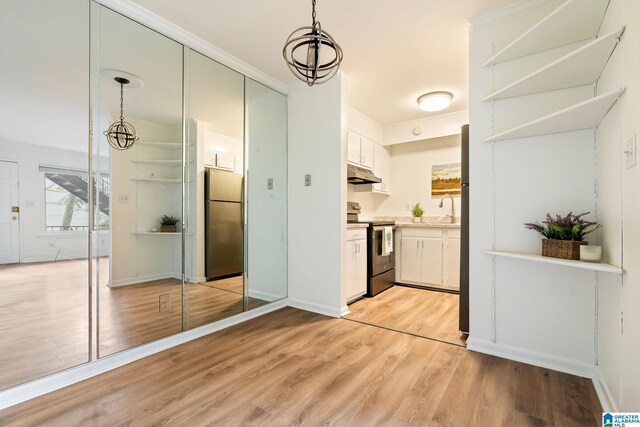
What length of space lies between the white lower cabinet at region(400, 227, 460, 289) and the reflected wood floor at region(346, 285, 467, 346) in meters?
0.19

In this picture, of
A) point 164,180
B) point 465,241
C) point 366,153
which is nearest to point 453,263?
point 465,241

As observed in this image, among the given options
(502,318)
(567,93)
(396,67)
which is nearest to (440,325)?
(502,318)

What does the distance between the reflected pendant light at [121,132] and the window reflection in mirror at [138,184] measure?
2cm

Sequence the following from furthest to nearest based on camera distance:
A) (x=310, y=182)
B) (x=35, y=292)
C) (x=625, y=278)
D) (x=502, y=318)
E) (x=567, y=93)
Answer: (x=310, y=182), (x=502, y=318), (x=567, y=93), (x=35, y=292), (x=625, y=278)

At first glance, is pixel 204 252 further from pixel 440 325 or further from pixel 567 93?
pixel 567 93

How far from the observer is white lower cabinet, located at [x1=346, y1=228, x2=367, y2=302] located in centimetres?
339

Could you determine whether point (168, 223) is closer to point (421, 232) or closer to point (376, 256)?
point (376, 256)

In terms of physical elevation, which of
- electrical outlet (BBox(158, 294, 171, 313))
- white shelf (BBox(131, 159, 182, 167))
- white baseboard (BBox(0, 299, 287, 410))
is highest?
white shelf (BBox(131, 159, 182, 167))

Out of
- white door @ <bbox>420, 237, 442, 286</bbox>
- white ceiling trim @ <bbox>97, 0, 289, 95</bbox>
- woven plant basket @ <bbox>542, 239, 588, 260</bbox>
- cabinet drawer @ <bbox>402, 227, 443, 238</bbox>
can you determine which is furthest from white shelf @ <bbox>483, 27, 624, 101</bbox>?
white door @ <bbox>420, 237, 442, 286</bbox>

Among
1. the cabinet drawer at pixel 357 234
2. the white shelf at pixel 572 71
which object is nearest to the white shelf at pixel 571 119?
the white shelf at pixel 572 71

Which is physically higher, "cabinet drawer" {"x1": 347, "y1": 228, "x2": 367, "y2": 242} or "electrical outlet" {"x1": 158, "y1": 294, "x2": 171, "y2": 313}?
"cabinet drawer" {"x1": 347, "y1": 228, "x2": 367, "y2": 242}

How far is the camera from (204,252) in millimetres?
2660

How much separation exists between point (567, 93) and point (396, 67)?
1490 millimetres

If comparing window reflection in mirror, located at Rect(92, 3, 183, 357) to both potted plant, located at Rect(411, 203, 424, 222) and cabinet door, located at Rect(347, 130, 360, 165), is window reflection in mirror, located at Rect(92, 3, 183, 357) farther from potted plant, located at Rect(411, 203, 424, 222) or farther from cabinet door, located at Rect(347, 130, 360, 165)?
potted plant, located at Rect(411, 203, 424, 222)
